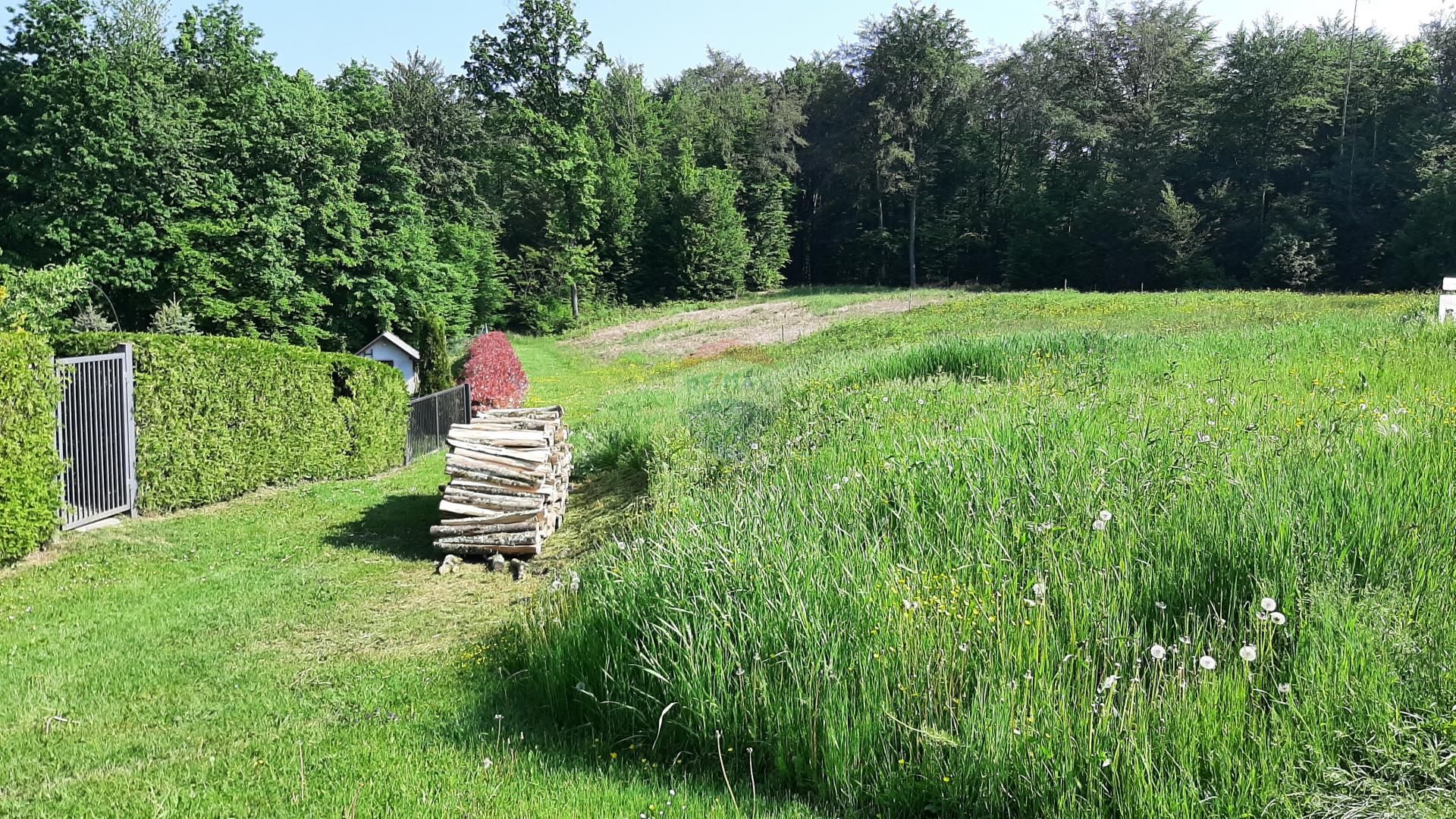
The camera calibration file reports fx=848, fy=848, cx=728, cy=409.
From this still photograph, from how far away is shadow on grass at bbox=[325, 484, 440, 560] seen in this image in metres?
9.01

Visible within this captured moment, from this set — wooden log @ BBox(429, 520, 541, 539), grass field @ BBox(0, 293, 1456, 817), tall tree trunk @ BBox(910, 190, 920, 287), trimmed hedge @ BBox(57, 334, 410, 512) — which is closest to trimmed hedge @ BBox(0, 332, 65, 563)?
grass field @ BBox(0, 293, 1456, 817)

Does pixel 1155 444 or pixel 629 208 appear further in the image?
pixel 629 208

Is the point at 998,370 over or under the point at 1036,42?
under

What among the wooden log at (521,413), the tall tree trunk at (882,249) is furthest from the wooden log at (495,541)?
the tall tree trunk at (882,249)

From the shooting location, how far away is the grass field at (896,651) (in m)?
2.89

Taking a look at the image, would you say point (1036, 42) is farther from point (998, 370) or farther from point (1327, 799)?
point (1327, 799)

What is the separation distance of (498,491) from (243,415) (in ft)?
15.3

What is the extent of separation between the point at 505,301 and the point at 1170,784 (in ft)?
158

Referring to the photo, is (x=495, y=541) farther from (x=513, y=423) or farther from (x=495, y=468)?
(x=513, y=423)

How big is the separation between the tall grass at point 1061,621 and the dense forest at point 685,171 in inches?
701

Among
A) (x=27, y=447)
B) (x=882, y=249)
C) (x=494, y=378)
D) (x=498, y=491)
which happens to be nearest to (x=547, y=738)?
(x=498, y=491)

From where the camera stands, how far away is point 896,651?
341cm

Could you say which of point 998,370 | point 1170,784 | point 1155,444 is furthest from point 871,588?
point 998,370

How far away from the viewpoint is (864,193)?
61.2m
